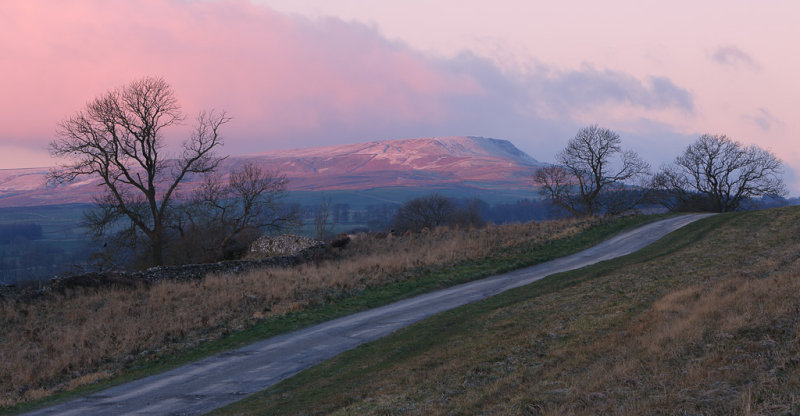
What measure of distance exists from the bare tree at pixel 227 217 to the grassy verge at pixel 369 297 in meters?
16.5

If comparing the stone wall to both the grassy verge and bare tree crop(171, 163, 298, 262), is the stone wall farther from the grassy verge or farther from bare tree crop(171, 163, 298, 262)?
bare tree crop(171, 163, 298, 262)

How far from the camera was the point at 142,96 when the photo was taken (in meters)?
38.7

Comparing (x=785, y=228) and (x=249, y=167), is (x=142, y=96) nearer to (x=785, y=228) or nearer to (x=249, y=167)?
(x=249, y=167)

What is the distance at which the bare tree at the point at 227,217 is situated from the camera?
4222 cm

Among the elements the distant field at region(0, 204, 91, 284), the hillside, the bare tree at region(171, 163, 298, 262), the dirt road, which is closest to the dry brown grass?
the dirt road

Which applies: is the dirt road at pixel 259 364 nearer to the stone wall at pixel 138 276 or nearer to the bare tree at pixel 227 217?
the stone wall at pixel 138 276

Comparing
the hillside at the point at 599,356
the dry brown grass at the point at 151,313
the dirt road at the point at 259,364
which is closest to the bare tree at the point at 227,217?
the dry brown grass at the point at 151,313

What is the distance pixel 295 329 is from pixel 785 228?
75.0 ft

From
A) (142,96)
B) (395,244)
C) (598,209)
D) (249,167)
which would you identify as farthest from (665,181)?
(142,96)

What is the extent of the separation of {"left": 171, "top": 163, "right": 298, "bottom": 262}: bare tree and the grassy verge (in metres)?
16.5

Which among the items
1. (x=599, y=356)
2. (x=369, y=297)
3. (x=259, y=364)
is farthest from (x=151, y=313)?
→ (x=599, y=356)

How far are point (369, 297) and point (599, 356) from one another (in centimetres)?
1606

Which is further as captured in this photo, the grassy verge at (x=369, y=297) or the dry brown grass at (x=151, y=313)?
the dry brown grass at (x=151, y=313)

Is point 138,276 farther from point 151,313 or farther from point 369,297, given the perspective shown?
point 369,297
